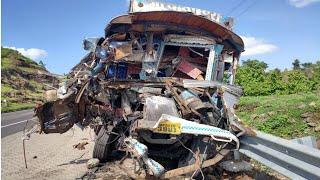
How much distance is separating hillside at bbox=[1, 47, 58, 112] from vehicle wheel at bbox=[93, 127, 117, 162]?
104 feet

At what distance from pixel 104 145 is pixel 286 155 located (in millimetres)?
4871

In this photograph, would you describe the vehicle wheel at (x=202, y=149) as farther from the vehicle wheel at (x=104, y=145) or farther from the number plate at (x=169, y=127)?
the vehicle wheel at (x=104, y=145)

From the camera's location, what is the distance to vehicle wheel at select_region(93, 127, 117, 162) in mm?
8828

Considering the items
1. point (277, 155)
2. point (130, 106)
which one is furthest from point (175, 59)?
point (277, 155)

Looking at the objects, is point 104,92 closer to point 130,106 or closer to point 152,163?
point 130,106

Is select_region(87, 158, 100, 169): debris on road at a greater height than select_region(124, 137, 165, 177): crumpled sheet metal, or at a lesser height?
lesser

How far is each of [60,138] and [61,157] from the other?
395 cm

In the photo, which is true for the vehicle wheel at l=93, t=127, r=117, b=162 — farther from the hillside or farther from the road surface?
the hillside

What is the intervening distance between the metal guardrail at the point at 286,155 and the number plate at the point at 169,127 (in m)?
1.06

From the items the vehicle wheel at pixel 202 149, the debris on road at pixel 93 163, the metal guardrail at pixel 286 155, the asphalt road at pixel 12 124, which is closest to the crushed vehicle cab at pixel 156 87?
the vehicle wheel at pixel 202 149

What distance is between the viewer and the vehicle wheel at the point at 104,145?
883 centimetres

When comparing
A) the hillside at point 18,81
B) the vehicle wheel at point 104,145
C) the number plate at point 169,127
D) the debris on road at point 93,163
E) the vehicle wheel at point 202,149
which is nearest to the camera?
the number plate at point 169,127

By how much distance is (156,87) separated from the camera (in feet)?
24.8

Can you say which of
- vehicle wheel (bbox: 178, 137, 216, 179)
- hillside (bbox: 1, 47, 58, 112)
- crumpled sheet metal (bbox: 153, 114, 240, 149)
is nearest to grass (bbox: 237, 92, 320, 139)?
vehicle wheel (bbox: 178, 137, 216, 179)
